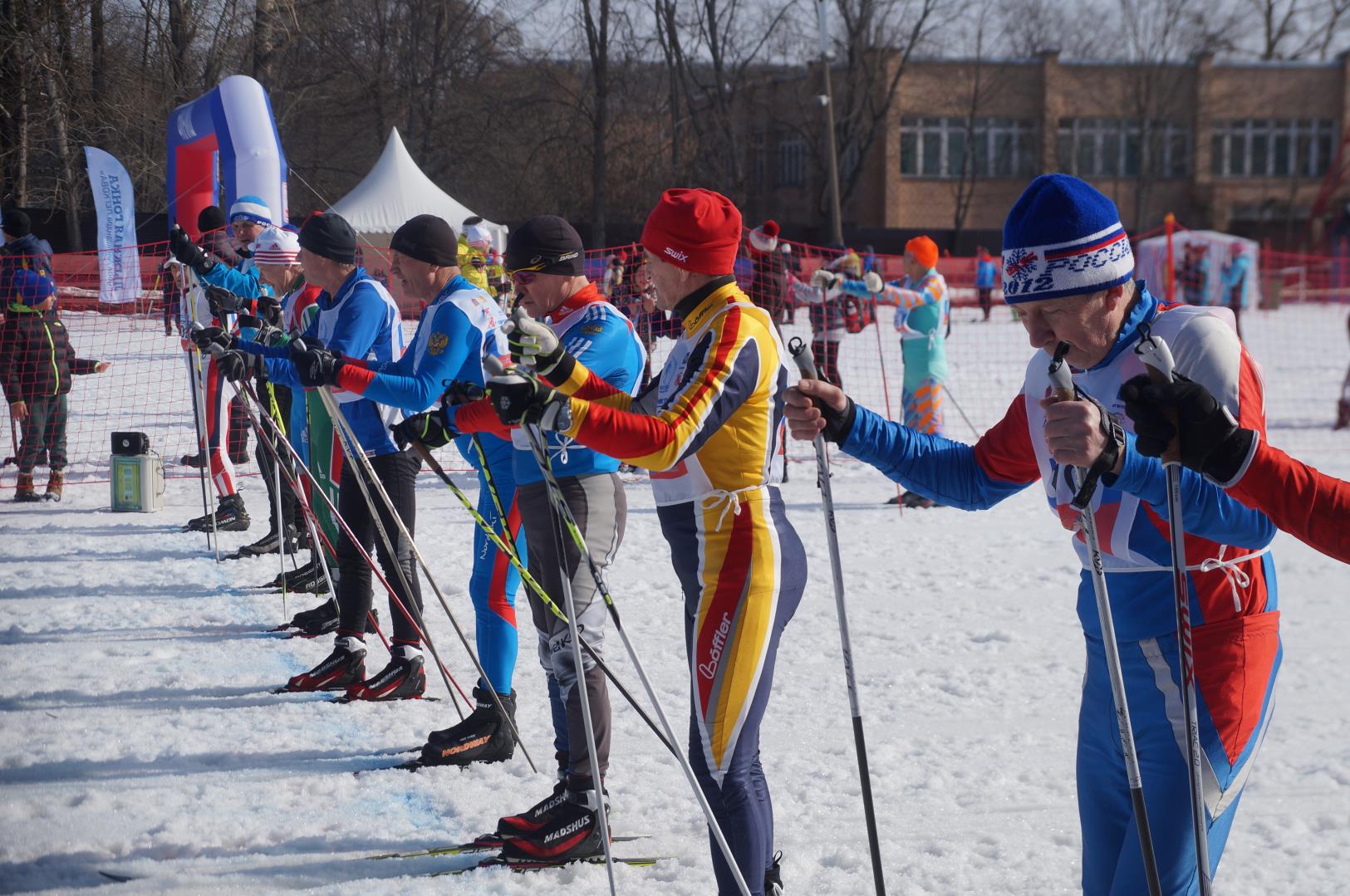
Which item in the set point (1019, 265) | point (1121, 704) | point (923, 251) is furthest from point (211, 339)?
point (923, 251)

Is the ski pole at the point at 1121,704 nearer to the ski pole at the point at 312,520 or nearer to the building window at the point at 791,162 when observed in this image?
the ski pole at the point at 312,520

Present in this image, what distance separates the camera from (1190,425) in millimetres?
1729

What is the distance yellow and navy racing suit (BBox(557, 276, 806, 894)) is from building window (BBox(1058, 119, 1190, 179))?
152 feet

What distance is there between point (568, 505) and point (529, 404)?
3.46ft

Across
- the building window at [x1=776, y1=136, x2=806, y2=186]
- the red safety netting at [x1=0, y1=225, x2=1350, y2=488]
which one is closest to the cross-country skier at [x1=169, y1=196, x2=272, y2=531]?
the red safety netting at [x1=0, y1=225, x2=1350, y2=488]

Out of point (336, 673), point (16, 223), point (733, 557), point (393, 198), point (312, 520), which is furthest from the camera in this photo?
point (393, 198)

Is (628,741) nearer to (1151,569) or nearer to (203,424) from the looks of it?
(1151,569)

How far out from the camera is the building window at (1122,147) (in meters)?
46.0

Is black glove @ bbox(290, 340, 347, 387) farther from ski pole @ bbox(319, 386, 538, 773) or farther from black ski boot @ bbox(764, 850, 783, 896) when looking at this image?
black ski boot @ bbox(764, 850, 783, 896)

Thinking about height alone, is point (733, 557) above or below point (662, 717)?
above

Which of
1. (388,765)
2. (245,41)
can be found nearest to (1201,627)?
(388,765)

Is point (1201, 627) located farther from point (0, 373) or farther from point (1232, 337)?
point (0, 373)

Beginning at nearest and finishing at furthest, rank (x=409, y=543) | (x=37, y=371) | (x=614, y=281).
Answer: (x=409, y=543) → (x=37, y=371) → (x=614, y=281)

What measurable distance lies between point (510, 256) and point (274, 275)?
9.65 ft
